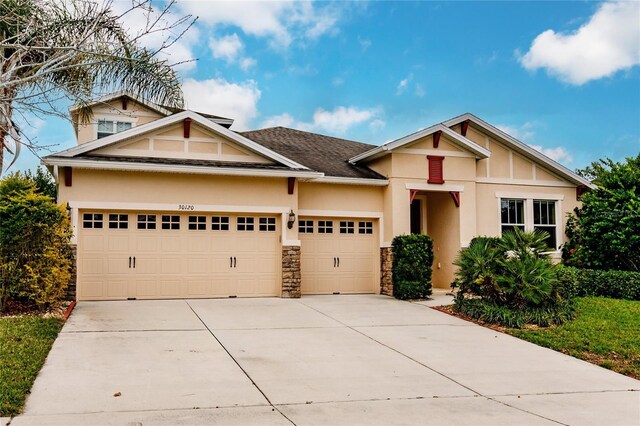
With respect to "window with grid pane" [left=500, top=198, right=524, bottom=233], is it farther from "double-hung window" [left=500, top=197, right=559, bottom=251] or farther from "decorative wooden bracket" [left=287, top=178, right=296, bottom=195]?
"decorative wooden bracket" [left=287, top=178, right=296, bottom=195]

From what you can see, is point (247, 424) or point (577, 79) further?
point (577, 79)

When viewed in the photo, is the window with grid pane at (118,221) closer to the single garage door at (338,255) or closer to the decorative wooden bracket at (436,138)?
the single garage door at (338,255)

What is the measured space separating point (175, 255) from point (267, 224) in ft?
8.28

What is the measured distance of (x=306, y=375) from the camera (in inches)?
318

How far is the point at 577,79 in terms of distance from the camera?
19.0 metres

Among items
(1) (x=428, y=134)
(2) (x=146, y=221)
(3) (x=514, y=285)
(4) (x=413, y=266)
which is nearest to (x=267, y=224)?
(2) (x=146, y=221)

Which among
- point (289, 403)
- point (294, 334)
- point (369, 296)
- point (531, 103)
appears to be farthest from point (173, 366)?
point (531, 103)

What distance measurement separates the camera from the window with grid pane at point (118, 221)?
14.7m

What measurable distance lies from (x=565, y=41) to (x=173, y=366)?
13788 millimetres

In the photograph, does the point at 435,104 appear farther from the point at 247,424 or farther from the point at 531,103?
the point at 247,424

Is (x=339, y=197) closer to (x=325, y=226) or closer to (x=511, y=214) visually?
(x=325, y=226)

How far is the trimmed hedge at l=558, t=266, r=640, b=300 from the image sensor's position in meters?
15.6

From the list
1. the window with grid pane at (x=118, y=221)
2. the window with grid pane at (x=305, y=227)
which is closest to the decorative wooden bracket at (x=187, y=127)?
the window with grid pane at (x=118, y=221)

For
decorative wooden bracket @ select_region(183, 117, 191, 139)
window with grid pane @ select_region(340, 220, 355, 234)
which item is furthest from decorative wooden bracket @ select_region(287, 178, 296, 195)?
decorative wooden bracket @ select_region(183, 117, 191, 139)
